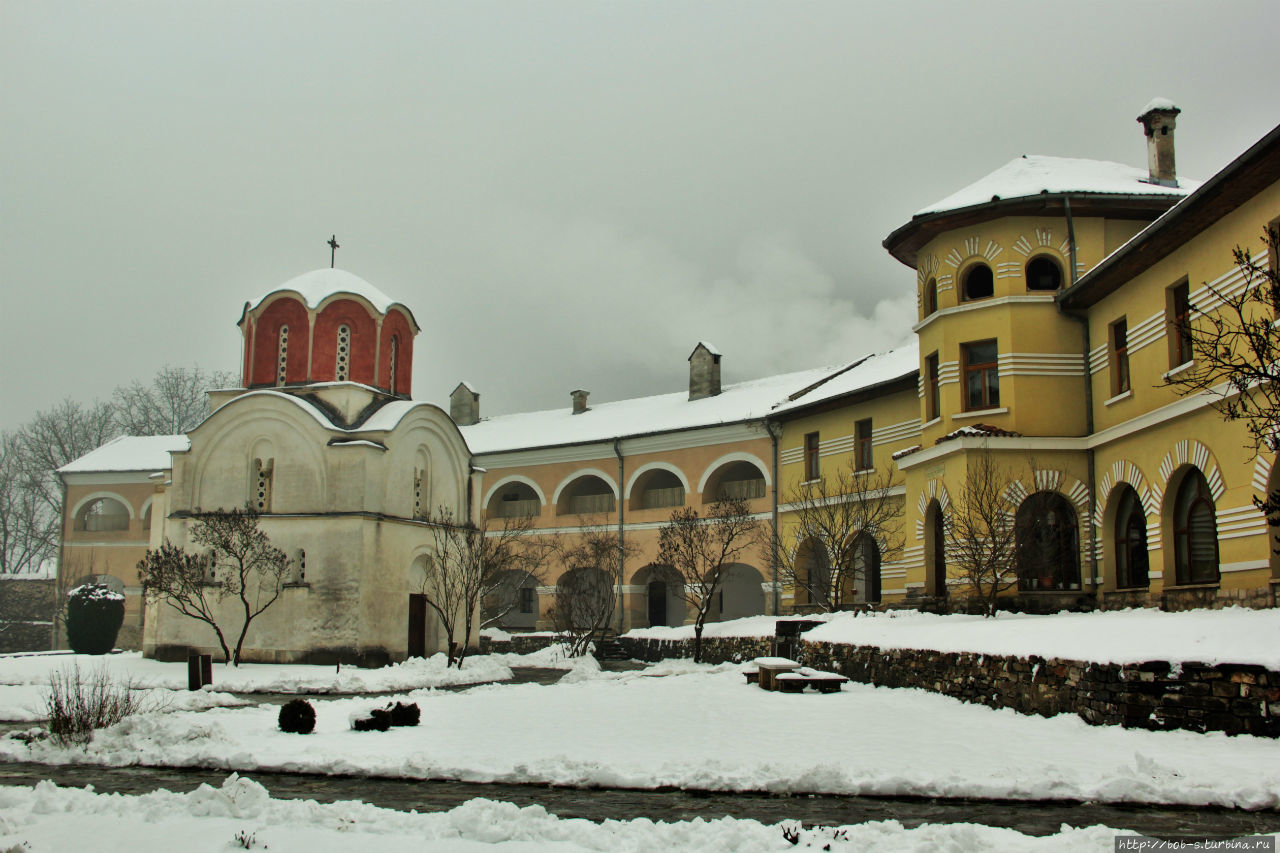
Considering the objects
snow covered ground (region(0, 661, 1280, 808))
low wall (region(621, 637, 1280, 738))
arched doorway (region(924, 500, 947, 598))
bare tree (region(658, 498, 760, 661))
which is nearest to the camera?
snow covered ground (region(0, 661, 1280, 808))

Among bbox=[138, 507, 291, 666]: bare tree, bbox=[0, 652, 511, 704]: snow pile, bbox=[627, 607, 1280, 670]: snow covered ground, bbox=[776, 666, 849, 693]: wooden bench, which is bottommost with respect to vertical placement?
bbox=[0, 652, 511, 704]: snow pile

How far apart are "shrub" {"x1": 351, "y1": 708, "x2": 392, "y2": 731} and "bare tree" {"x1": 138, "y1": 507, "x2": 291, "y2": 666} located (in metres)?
11.3

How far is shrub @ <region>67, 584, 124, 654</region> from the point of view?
2719 cm

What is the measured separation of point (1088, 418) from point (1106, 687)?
1010 cm

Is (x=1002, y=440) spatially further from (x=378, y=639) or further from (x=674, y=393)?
(x=674, y=393)

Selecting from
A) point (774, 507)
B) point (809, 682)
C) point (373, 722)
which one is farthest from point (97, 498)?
point (809, 682)

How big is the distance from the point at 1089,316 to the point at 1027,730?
11.2 metres

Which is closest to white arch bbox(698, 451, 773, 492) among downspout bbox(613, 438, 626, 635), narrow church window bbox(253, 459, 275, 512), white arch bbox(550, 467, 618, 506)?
downspout bbox(613, 438, 626, 635)

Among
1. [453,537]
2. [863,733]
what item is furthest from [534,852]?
[453,537]

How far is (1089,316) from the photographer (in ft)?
64.6

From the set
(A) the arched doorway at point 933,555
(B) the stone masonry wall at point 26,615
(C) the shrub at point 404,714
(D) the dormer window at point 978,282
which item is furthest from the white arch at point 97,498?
(D) the dormer window at point 978,282

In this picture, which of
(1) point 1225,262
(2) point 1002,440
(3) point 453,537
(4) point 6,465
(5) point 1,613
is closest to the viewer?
(1) point 1225,262

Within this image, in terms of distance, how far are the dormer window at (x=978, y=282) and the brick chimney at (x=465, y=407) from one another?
88.3ft

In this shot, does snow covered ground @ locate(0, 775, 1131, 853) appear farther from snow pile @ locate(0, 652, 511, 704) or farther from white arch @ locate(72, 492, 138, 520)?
white arch @ locate(72, 492, 138, 520)
